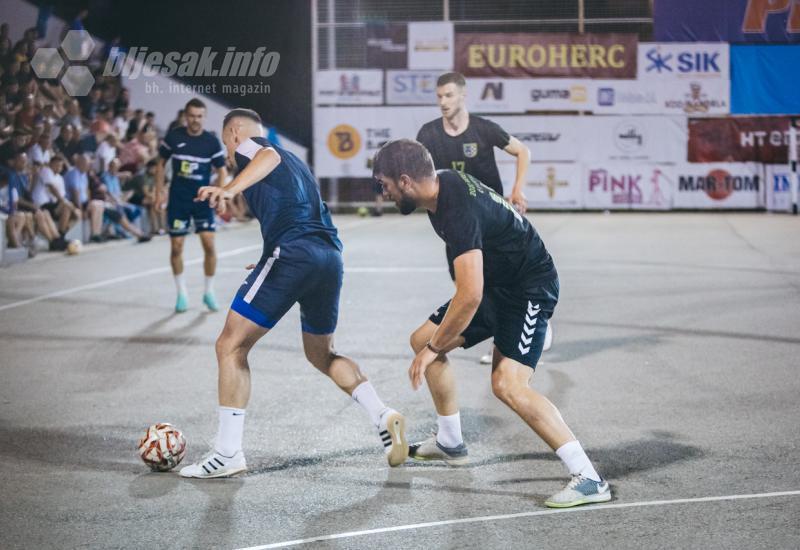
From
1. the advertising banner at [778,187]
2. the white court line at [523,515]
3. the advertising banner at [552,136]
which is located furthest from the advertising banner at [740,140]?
the white court line at [523,515]

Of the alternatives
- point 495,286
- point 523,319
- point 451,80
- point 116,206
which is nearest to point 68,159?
point 116,206

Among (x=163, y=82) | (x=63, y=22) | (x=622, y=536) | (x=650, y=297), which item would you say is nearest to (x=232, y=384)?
(x=622, y=536)

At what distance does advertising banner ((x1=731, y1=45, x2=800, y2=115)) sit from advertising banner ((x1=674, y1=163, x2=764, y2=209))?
1525 mm

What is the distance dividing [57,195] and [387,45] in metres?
11.9

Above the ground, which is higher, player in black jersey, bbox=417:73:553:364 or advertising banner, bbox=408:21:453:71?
advertising banner, bbox=408:21:453:71

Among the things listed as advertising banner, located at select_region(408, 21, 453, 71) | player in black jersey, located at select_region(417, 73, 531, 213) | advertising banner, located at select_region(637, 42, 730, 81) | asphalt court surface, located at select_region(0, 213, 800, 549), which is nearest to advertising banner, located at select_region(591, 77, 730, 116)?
advertising banner, located at select_region(637, 42, 730, 81)

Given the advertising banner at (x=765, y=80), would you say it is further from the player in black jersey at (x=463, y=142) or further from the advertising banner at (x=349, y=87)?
the player in black jersey at (x=463, y=142)

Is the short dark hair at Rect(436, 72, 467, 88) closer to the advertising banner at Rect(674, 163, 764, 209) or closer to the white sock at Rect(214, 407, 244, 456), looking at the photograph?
the white sock at Rect(214, 407, 244, 456)

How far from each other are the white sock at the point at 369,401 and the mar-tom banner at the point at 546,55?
922 inches

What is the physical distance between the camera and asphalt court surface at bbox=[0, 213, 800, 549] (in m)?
5.03

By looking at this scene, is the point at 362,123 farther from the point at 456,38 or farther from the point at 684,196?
the point at 684,196

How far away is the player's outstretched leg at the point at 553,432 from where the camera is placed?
530 cm

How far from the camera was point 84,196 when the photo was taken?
2028 cm

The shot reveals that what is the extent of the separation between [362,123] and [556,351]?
20.2m
